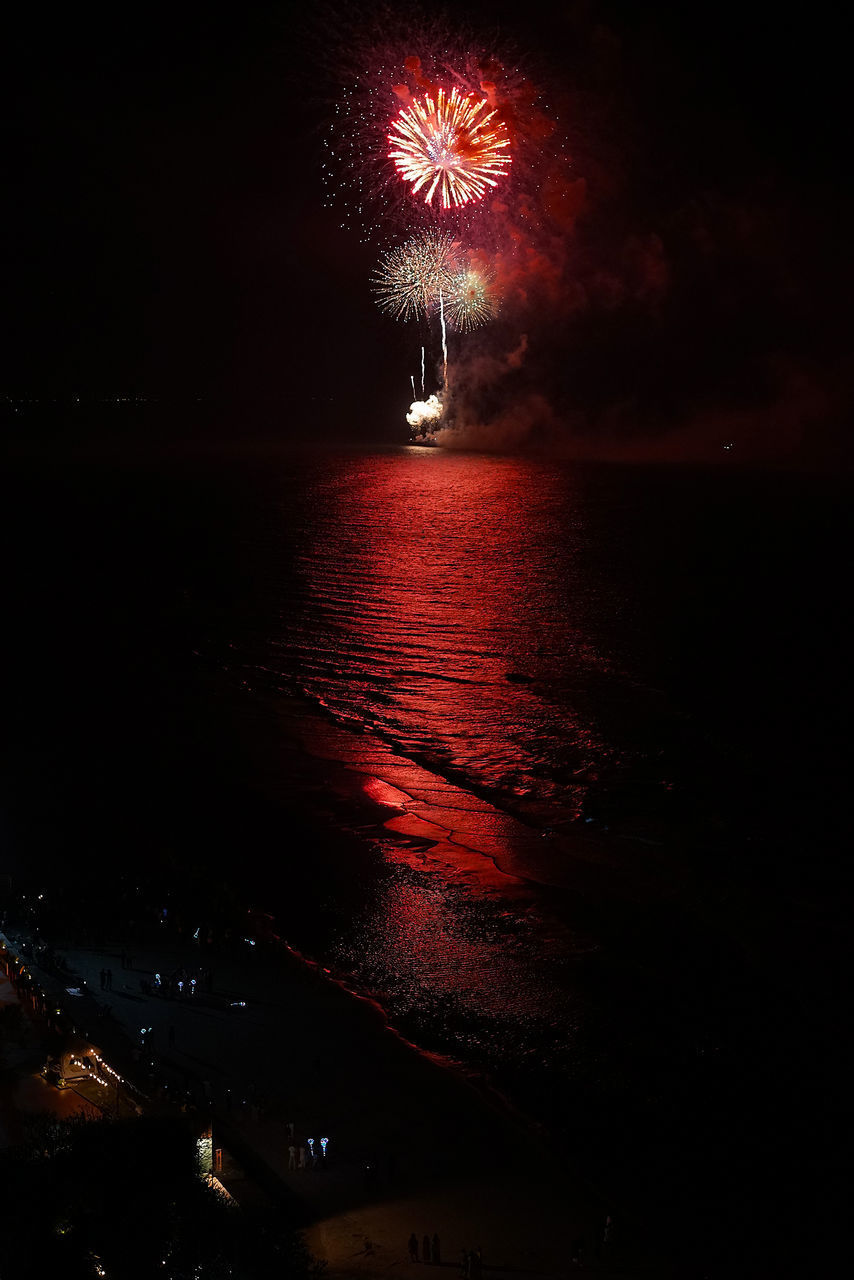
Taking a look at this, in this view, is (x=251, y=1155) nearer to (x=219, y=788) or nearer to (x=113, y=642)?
(x=219, y=788)

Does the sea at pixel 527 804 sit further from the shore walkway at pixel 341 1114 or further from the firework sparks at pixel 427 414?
the firework sparks at pixel 427 414

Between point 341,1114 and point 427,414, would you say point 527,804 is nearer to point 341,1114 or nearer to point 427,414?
point 341,1114

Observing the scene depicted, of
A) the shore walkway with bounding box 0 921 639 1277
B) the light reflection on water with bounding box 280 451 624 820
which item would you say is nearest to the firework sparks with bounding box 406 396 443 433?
the light reflection on water with bounding box 280 451 624 820

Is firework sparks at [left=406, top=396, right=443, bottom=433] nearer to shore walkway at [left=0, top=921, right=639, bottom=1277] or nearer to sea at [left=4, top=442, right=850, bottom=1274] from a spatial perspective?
sea at [left=4, top=442, right=850, bottom=1274]

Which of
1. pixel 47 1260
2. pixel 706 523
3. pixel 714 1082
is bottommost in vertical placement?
pixel 714 1082

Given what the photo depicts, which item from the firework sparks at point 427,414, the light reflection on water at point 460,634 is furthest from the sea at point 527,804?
the firework sparks at point 427,414

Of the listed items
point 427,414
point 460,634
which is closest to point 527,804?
point 460,634

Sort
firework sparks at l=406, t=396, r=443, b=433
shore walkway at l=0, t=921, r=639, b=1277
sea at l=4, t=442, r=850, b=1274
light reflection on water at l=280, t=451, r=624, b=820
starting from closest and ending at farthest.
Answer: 1. shore walkway at l=0, t=921, r=639, b=1277
2. sea at l=4, t=442, r=850, b=1274
3. light reflection on water at l=280, t=451, r=624, b=820
4. firework sparks at l=406, t=396, r=443, b=433

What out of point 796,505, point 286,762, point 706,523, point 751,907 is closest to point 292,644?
point 286,762
